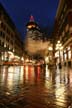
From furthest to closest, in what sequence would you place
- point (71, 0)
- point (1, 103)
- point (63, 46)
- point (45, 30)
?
point (63, 46) → point (45, 30) → point (71, 0) → point (1, 103)

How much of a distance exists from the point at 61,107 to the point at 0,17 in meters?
68.5

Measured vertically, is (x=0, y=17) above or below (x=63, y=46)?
above

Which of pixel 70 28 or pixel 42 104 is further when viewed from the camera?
pixel 70 28

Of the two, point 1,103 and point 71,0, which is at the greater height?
point 71,0

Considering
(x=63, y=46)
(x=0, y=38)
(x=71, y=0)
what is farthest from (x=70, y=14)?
(x=0, y=38)

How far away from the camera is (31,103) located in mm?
5820

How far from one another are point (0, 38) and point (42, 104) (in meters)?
66.5

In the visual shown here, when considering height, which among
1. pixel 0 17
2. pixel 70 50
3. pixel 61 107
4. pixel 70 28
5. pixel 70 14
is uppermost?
pixel 0 17

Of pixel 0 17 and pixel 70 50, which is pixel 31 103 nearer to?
pixel 70 50

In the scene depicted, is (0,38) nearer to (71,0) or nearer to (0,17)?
(0,17)

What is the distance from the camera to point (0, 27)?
7175 centimetres

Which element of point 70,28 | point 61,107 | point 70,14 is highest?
point 70,14

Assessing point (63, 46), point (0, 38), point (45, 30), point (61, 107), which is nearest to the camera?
point (61, 107)

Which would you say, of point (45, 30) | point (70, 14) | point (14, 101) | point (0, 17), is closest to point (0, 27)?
point (0, 17)
